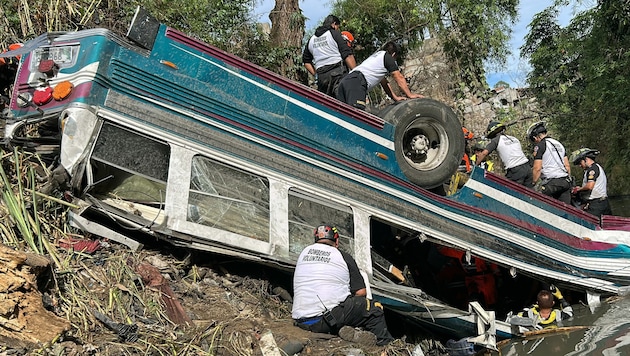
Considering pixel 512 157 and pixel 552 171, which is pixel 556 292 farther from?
pixel 512 157

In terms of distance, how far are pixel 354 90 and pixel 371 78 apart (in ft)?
1.11

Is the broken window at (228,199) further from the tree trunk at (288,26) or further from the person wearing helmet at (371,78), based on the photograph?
the tree trunk at (288,26)

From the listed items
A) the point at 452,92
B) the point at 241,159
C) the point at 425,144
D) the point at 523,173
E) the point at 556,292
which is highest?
the point at 452,92

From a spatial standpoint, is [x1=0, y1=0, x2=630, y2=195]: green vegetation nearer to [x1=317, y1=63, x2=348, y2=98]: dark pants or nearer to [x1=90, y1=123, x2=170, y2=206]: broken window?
[x1=317, y1=63, x2=348, y2=98]: dark pants

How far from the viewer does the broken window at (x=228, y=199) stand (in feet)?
14.8

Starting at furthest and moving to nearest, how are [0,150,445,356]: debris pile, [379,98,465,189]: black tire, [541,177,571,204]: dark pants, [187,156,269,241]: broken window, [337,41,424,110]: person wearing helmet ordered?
[541,177,571,204]: dark pants → [337,41,424,110]: person wearing helmet → [379,98,465,189]: black tire → [187,156,269,241]: broken window → [0,150,445,356]: debris pile

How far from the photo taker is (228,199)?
4621mm

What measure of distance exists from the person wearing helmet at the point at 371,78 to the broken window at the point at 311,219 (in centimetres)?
116

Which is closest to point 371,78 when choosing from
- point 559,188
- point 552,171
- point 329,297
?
point 329,297

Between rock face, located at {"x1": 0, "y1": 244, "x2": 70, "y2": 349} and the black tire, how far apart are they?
3026mm

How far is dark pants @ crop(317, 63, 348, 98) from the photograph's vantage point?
662 centimetres

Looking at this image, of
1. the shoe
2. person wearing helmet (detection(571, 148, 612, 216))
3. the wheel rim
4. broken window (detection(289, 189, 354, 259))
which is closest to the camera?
the shoe

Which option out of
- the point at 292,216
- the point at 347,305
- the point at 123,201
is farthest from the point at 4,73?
the point at 347,305

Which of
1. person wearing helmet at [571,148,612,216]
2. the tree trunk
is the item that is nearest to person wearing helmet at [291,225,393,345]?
person wearing helmet at [571,148,612,216]
